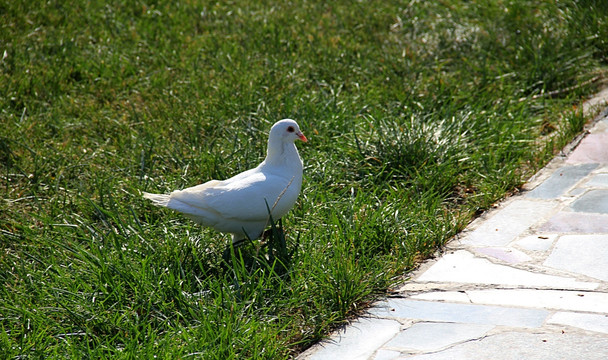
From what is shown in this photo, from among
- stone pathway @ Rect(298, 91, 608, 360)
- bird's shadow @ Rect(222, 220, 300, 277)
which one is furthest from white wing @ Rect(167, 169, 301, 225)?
stone pathway @ Rect(298, 91, 608, 360)

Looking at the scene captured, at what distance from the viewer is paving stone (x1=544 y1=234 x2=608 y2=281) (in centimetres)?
387

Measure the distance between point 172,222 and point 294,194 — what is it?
2.97 feet

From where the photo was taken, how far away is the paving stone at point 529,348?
3.08 metres

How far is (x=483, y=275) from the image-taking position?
3.92 meters

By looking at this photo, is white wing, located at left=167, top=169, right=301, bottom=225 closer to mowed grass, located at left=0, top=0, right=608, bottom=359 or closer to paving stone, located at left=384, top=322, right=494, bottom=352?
mowed grass, located at left=0, top=0, right=608, bottom=359

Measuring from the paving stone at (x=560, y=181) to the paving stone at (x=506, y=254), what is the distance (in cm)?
84

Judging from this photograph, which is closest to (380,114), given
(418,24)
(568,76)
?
(568,76)

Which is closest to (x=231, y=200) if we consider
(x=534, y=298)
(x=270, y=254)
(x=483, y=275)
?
(x=270, y=254)

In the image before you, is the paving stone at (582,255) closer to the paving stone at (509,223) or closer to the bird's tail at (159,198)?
the paving stone at (509,223)

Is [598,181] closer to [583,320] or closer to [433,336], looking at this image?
[583,320]

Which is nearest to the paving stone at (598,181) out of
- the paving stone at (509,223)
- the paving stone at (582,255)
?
the paving stone at (509,223)

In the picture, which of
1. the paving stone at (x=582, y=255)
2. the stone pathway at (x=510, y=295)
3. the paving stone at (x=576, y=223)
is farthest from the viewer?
the paving stone at (x=576, y=223)

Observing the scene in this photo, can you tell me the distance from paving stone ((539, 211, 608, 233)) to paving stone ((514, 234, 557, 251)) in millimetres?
102

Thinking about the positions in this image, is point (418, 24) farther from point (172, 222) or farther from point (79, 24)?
point (172, 222)
